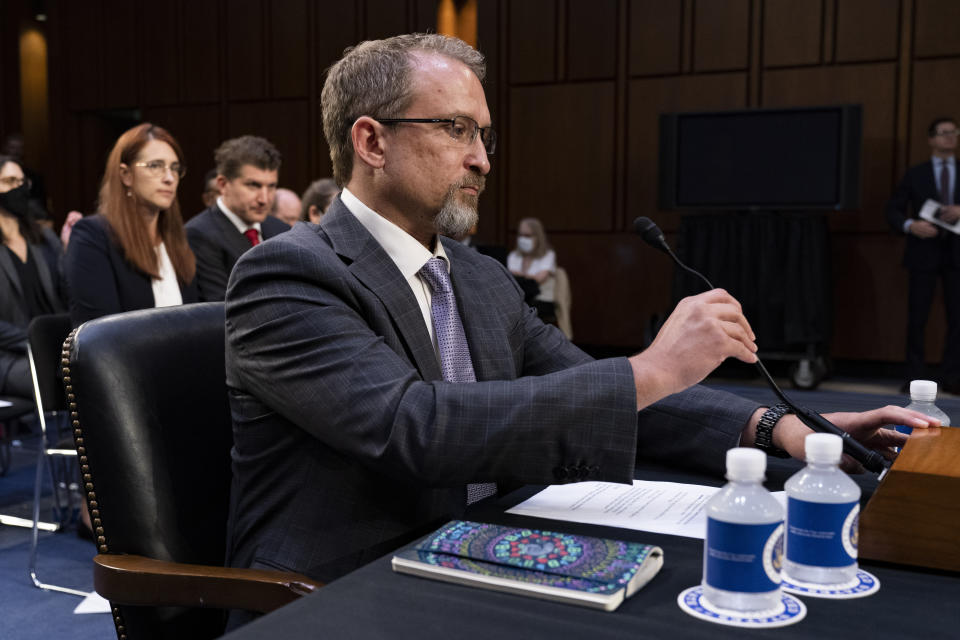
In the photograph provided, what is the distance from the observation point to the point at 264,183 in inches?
154

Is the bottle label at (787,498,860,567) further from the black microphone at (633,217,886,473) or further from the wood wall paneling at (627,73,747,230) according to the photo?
the wood wall paneling at (627,73,747,230)

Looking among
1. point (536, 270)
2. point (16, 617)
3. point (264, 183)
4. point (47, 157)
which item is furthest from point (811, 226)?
point (47, 157)

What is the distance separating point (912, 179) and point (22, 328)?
5.25m

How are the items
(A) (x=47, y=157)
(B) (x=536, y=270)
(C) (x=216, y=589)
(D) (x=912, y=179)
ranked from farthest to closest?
(A) (x=47, y=157) → (B) (x=536, y=270) → (D) (x=912, y=179) → (C) (x=216, y=589)

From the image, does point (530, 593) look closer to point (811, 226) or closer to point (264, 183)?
point (264, 183)

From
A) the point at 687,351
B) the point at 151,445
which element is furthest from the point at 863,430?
the point at 151,445

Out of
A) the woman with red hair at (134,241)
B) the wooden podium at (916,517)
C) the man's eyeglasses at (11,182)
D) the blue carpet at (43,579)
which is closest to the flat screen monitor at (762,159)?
the woman with red hair at (134,241)

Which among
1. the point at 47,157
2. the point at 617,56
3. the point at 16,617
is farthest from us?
the point at 47,157

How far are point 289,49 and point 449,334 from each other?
8029 mm

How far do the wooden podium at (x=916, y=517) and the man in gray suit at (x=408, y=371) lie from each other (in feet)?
0.79

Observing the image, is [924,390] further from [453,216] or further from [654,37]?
[654,37]

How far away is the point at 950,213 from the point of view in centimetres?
587

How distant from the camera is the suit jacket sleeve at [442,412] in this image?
1.06 metres

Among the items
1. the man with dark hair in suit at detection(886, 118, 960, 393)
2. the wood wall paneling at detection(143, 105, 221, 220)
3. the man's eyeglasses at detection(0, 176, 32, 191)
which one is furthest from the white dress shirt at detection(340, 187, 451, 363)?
the wood wall paneling at detection(143, 105, 221, 220)
